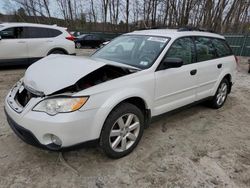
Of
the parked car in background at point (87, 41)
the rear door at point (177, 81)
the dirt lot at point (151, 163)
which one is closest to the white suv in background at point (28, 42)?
the dirt lot at point (151, 163)

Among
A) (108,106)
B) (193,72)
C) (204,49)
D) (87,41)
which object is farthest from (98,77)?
(87,41)

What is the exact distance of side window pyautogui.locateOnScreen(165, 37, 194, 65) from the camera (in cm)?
316

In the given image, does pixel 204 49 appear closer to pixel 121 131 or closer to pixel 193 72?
pixel 193 72

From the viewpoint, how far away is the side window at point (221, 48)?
4182mm

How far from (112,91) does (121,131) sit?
542mm

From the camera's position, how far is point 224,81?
4465 millimetres

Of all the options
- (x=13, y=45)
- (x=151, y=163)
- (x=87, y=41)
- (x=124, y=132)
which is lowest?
(x=87, y=41)

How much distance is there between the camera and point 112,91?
237cm

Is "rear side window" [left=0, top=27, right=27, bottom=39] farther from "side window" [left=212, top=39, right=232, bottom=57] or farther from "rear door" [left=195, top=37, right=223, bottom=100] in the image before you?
"side window" [left=212, top=39, right=232, bottom=57]

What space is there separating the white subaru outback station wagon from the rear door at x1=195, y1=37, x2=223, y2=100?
2cm

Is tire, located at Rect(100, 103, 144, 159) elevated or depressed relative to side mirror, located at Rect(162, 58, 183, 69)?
depressed

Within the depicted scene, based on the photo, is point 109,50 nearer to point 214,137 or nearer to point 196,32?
point 196,32

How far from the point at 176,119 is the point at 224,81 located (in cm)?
147

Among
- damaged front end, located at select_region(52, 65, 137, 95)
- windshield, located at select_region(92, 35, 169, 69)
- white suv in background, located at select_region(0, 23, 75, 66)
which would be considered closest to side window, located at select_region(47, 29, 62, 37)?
white suv in background, located at select_region(0, 23, 75, 66)
